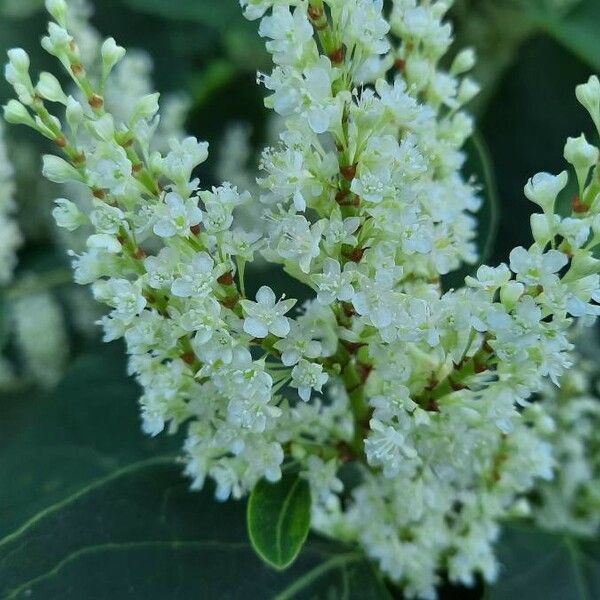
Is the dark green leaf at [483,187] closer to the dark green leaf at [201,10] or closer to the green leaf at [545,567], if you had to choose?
the green leaf at [545,567]

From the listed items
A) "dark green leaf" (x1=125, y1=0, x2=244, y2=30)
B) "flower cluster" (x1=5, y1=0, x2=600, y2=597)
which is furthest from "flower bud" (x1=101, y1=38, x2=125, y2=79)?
"dark green leaf" (x1=125, y1=0, x2=244, y2=30)

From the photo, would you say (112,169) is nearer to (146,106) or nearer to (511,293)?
(146,106)

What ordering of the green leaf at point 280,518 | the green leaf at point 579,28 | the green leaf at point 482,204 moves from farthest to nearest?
the green leaf at point 579,28 → the green leaf at point 482,204 → the green leaf at point 280,518

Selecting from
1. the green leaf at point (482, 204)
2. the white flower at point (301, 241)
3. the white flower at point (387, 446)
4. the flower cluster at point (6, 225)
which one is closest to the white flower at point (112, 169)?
the white flower at point (301, 241)

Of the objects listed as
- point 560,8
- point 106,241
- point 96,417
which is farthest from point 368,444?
point 560,8

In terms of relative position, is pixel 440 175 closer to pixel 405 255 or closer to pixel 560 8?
pixel 405 255
